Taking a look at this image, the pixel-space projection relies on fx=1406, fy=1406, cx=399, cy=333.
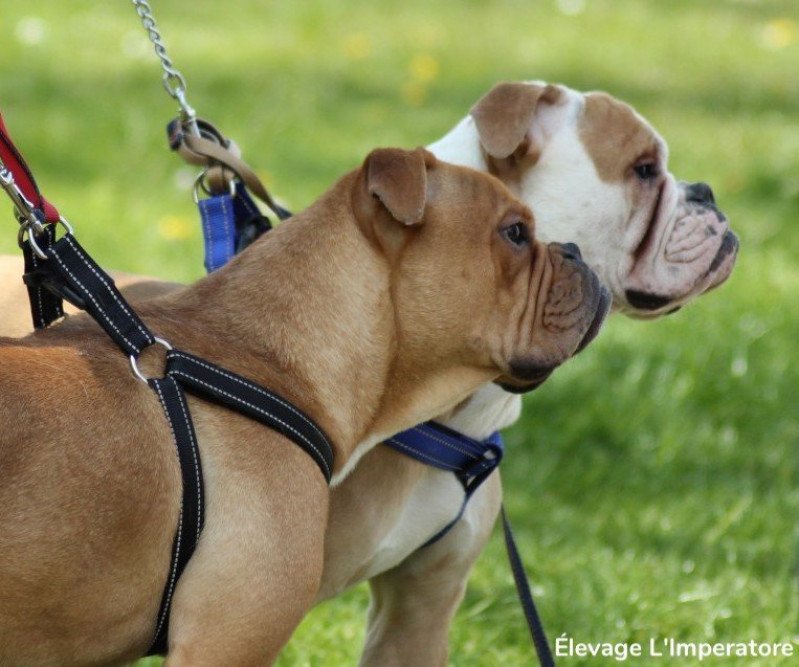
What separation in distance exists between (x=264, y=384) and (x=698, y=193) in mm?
1827

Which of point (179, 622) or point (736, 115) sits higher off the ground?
point (179, 622)

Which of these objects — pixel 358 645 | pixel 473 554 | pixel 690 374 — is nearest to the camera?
pixel 473 554

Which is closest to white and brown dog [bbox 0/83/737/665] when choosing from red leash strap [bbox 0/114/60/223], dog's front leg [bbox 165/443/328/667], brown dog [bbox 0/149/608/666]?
brown dog [bbox 0/149/608/666]

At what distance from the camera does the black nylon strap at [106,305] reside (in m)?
3.06

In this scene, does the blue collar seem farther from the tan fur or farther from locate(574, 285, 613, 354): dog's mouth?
the tan fur

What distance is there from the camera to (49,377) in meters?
2.93

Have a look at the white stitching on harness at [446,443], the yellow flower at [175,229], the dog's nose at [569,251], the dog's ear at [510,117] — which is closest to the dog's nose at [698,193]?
the dog's ear at [510,117]

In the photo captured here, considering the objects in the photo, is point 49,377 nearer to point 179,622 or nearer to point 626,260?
point 179,622

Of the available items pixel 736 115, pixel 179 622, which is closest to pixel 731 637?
pixel 179 622

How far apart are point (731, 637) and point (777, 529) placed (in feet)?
3.08

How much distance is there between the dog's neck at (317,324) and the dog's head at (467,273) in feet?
0.17

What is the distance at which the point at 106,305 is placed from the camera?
10.1ft

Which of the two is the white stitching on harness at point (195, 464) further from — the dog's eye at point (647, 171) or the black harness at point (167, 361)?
the dog's eye at point (647, 171)

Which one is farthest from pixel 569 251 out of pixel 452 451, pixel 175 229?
pixel 175 229
